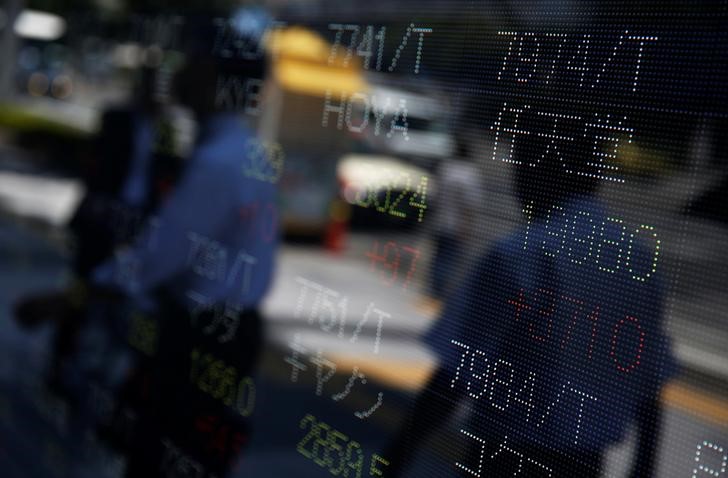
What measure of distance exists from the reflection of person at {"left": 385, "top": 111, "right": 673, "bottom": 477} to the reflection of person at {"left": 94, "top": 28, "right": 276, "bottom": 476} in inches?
27.2

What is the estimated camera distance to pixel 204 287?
2.46m

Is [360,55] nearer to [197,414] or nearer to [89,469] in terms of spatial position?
[197,414]

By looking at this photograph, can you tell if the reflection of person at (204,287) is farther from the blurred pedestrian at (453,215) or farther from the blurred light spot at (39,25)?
the blurred light spot at (39,25)

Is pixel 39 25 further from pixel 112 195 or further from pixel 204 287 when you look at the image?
pixel 204 287

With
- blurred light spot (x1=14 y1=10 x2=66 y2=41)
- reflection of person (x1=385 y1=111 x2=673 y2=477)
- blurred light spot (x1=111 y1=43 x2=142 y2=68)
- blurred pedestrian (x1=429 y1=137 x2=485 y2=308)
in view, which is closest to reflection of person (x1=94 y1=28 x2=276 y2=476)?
blurred light spot (x1=111 y1=43 x2=142 y2=68)

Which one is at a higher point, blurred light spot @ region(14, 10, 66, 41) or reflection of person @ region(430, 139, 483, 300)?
blurred light spot @ region(14, 10, 66, 41)

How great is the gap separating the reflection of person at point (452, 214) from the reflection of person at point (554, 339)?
6 centimetres

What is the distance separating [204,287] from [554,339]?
1.09 m

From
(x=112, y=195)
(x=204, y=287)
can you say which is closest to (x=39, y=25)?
(x=112, y=195)

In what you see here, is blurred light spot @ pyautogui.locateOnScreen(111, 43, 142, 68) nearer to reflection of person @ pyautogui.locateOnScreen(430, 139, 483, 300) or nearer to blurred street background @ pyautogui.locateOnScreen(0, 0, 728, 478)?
blurred street background @ pyautogui.locateOnScreen(0, 0, 728, 478)

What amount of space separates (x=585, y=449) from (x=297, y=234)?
2.99ft

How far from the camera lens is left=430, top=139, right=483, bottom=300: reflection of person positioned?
1.77m

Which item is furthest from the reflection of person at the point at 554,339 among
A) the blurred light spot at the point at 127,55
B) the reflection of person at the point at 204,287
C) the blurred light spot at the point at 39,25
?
the blurred light spot at the point at 39,25

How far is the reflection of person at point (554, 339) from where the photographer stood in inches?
58.2
